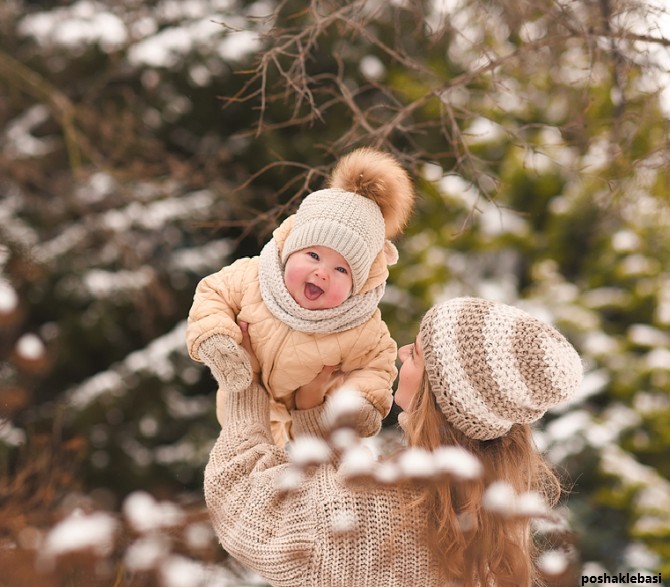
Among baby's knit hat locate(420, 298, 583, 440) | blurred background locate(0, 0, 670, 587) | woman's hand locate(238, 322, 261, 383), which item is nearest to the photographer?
baby's knit hat locate(420, 298, 583, 440)

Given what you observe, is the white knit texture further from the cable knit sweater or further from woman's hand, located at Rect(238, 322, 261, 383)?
the cable knit sweater

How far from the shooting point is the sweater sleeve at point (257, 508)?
1.42 m

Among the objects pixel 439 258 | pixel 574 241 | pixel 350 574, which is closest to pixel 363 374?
pixel 350 574

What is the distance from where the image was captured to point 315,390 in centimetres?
160

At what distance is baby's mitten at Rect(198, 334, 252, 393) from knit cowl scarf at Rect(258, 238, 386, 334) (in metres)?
0.10

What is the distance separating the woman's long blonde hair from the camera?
146 cm

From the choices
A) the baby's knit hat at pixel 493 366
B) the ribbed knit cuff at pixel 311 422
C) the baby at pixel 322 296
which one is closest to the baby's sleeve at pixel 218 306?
the baby at pixel 322 296

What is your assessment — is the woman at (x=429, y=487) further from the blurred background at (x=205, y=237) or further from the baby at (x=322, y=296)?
the blurred background at (x=205, y=237)

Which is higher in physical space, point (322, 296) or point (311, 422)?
point (322, 296)

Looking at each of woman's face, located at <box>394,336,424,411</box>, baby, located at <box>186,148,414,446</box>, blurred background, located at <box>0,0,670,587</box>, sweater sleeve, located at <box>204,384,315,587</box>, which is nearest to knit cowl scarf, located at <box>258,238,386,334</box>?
baby, located at <box>186,148,414,446</box>

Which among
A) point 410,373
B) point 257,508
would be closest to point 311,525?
point 257,508

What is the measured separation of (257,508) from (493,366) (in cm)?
48

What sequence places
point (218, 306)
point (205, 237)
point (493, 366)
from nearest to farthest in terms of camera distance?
point (493, 366) → point (218, 306) → point (205, 237)

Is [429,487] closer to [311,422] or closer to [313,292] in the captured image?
[311,422]
